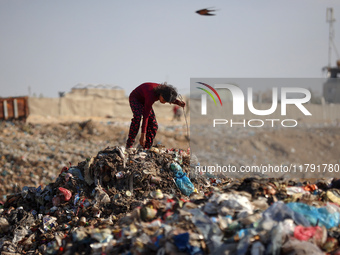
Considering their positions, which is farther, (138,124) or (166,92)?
(138,124)

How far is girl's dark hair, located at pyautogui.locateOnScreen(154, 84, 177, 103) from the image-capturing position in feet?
14.3

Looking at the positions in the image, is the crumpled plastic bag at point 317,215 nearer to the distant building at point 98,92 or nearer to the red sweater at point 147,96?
the red sweater at point 147,96

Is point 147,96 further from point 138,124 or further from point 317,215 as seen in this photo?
point 317,215

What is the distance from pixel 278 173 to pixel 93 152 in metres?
6.35

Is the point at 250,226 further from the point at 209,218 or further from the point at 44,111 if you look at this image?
the point at 44,111

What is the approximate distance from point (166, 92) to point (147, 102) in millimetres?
253

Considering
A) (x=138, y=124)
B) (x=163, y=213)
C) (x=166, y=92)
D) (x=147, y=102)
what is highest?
(x=166, y=92)

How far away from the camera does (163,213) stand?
2938mm

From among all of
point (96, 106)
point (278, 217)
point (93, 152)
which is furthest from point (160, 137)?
point (278, 217)

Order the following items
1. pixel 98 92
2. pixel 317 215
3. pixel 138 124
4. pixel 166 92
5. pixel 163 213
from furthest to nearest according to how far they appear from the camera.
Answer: pixel 98 92, pixel 138 124, pixel 166 92, pixel 163 213, pixel 317 215

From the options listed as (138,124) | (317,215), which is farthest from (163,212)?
(138,124)

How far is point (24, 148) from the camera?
386 inches

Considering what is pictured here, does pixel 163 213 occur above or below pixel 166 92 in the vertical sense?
below

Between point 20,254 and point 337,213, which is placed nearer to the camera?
point 337,213
